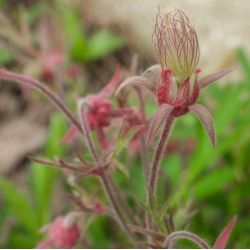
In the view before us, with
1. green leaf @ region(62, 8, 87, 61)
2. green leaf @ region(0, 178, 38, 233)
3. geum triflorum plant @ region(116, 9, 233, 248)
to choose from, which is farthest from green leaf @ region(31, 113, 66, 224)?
geum triflorum plant @ region(116, 9, 233, 248)

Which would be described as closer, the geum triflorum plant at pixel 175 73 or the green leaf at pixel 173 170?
the geum triflorum plant at pixel 175 73

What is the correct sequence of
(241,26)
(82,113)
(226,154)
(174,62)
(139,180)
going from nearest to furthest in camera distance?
(174,62) < (82,113) < (139,180) < (226,154) < (241,26)

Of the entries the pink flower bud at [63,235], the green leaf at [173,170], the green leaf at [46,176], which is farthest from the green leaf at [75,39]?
the pink flower bud at [63,235]

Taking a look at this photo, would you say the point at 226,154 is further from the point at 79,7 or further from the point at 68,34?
the point at 79,7

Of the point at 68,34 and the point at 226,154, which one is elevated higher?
the point at 68,34

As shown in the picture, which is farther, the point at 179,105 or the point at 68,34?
the point at 68,34

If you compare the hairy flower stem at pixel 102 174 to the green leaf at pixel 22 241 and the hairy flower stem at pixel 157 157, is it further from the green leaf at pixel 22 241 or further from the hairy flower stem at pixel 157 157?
the green leaf at pixel 22 241

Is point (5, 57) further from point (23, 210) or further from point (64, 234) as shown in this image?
point (64, 234)

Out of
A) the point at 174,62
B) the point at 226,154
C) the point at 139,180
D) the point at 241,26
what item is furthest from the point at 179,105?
the point at 241,26
